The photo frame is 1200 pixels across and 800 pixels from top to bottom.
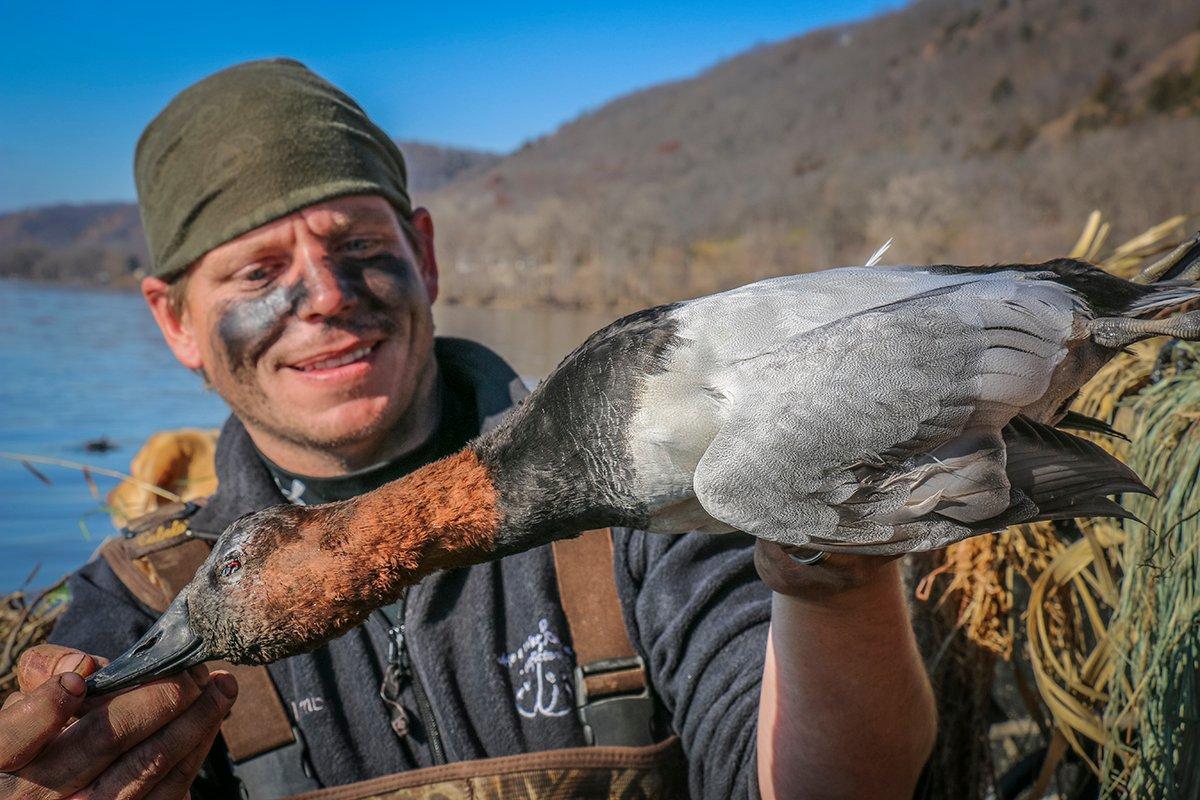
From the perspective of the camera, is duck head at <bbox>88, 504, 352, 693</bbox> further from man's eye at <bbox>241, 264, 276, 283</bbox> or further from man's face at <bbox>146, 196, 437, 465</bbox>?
man's eye at <bbox>241, 264, 276, 283</bbox>

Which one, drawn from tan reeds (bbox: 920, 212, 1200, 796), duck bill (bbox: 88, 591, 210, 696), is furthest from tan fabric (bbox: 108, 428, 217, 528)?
tan reeds (bbox: 920, 212, 1200, 796)

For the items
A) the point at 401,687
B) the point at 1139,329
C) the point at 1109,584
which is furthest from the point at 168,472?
the point at 1139,329

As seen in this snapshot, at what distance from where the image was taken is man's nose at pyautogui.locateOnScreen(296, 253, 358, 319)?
2.69 m

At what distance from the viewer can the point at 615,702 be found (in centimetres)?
243

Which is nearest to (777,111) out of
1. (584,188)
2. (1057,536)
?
(584,188)

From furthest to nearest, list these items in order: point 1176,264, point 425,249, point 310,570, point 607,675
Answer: point 425,249, point 607,675, point 1176,264, point 310,570

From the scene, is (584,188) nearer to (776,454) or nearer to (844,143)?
(844,143)

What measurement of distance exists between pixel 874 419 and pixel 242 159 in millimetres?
2082

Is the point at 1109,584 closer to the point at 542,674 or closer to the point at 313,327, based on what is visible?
the point at 542,674

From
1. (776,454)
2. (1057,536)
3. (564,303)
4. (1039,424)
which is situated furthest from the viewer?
(564,303)

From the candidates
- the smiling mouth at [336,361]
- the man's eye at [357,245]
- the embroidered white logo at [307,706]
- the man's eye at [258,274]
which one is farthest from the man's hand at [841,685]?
the man's eye at [258,274]

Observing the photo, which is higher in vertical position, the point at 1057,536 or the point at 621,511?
the point at 621,511

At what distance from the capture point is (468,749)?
243cm

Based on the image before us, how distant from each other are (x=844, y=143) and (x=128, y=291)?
99.2ft
